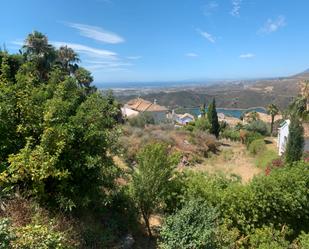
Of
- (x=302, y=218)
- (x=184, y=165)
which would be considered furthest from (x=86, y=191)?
(x=184, y=165)

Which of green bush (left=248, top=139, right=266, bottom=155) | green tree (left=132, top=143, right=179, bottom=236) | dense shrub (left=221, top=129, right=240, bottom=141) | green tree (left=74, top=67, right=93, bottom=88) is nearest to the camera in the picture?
green tree (left=132, top=143, right=179, bottom=236)

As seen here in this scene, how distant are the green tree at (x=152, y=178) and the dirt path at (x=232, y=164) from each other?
12.4 metres

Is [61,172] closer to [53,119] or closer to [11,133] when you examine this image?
[53,119]

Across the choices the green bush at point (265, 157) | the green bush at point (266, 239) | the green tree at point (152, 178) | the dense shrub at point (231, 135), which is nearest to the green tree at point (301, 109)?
the green bush at point (265, 157)

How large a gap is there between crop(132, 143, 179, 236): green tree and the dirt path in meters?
12.4

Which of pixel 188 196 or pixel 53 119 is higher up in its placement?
pixel 53 119

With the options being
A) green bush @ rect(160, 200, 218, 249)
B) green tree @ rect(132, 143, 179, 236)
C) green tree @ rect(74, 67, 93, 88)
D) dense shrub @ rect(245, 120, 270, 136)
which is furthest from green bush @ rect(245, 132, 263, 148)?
green bush @ rect(160, 200, 218, 249)

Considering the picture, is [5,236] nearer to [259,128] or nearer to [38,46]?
[38,46]

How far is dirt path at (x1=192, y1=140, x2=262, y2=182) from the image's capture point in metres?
22.6

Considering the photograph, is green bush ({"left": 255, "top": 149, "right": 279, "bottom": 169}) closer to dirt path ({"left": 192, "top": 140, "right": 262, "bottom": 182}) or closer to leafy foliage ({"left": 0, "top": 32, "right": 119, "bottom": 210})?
dirt path ({"left": 192, "top": 140, "right": 262, "bottom": 182})

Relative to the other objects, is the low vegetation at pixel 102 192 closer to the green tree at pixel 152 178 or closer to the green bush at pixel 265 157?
the green tree at pixel 152 178

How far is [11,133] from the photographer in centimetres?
748

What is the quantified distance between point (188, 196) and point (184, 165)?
14.9 metres

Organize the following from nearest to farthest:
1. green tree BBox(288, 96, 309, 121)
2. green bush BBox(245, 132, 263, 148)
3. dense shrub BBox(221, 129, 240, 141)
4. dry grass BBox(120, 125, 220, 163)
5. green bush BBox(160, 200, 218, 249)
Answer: green bush BBox(160, 200, 218, 249), dry grass BBox(120, 125, 220, 163), green tree BBox(288, 96, 309, 121), green bush BBox(245, 132, 263, 148), dense shrub BBox(221, 129, 240, 141)
